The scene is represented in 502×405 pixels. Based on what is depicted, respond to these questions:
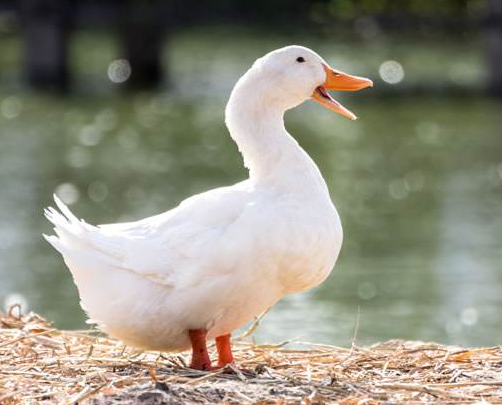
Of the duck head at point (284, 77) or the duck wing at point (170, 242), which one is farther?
the duck head at point (284, 77)

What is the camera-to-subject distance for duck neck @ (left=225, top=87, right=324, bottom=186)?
6.50 m

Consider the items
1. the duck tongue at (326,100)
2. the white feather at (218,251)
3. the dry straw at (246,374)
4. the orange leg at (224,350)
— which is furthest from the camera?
the duck tongue at (326,100)

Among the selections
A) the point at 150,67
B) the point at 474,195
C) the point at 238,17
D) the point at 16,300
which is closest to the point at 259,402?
the point at 16,300

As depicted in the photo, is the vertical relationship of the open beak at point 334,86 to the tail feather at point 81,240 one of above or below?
above

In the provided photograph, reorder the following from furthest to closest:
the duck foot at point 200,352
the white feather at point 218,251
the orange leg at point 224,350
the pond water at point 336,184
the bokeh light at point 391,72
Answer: the bokeh light at point 391,72, the pond water at point 336,184, the orange leg at point 224,350, the duck foot at point 200,352, the white feather at point 218,251

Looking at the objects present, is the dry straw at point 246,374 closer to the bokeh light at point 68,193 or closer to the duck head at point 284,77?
the duck head at point 284,77

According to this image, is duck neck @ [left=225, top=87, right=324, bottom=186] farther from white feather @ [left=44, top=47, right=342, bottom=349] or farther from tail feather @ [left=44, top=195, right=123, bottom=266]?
tail feather @ [left=44, top=195, right=123, bottom=266]

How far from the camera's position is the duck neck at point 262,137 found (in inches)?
256

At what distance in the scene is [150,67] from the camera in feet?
94.1

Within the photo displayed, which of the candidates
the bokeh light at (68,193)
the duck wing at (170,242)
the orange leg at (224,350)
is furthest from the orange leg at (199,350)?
the bokeh light at (68,193)

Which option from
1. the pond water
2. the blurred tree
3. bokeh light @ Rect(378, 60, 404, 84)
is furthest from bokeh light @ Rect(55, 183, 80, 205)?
bokeh light @ Rect(378, 60, 404, 84)

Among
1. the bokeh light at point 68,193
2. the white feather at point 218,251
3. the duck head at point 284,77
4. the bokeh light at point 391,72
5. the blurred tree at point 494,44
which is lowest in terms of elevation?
the white feather at point 218,251

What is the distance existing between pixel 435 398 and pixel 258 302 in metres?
1.05

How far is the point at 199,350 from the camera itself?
20.6 feet
